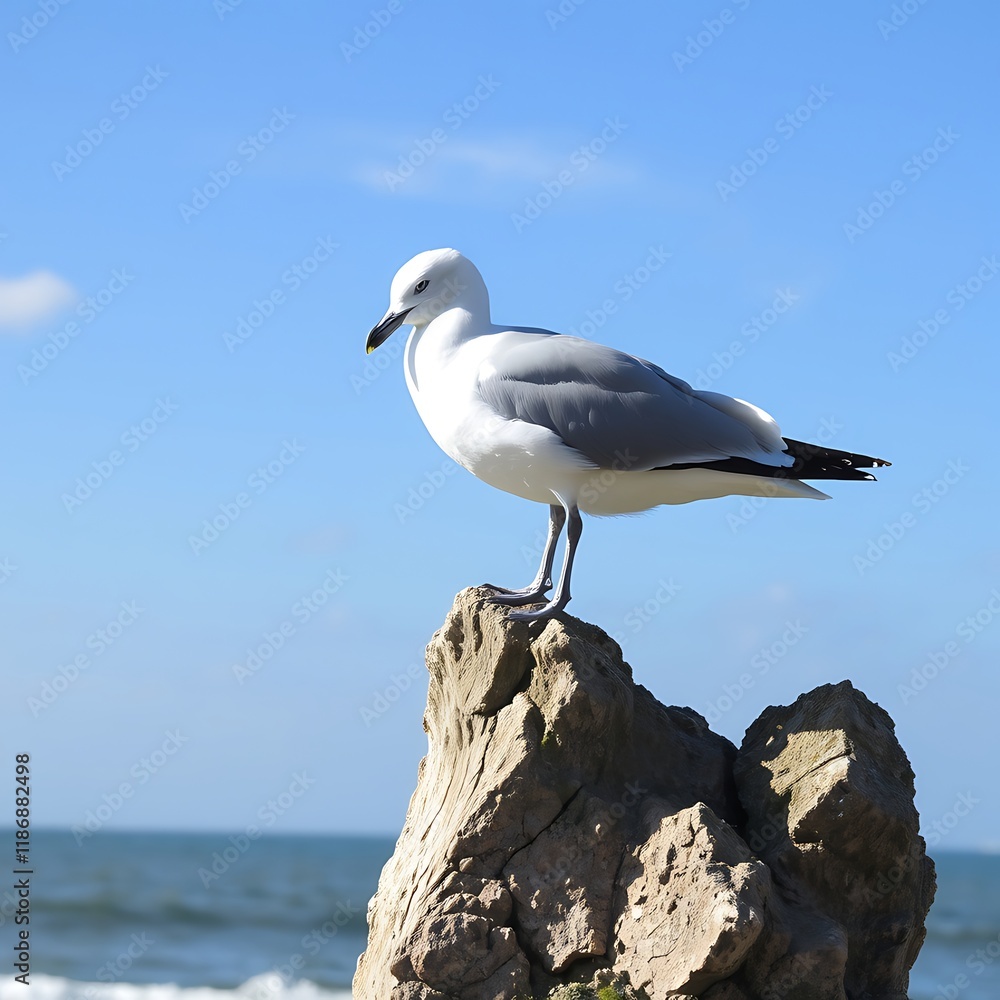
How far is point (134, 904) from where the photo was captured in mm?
31922

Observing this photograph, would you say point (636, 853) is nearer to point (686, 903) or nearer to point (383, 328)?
point (686, 903)

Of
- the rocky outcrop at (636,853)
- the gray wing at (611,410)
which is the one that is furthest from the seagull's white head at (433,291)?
the rocky outcrop at (636,853)

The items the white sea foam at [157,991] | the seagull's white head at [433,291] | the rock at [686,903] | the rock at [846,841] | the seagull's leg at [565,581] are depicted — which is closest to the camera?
the rock at [686,903]

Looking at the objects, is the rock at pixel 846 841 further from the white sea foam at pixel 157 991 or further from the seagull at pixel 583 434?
the white sea foam at pixel 157 991

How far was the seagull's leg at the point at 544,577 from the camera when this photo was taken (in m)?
7.25

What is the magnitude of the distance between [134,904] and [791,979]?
96.7 feet

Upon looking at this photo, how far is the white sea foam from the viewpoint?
2206 centimetres

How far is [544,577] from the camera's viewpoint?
748 centimetres

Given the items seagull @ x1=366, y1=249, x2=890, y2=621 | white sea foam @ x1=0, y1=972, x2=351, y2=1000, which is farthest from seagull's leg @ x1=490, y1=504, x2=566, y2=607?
white sea foam @ x1=0, y1=972, x2=351, y2=1000

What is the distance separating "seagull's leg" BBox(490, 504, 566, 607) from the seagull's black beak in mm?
1504

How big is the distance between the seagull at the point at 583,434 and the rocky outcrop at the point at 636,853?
2.19ft

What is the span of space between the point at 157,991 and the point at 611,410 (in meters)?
19.4

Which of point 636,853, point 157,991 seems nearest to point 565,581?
point 636,853

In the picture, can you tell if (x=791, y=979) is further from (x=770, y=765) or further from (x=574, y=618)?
(x=574, y=618)
